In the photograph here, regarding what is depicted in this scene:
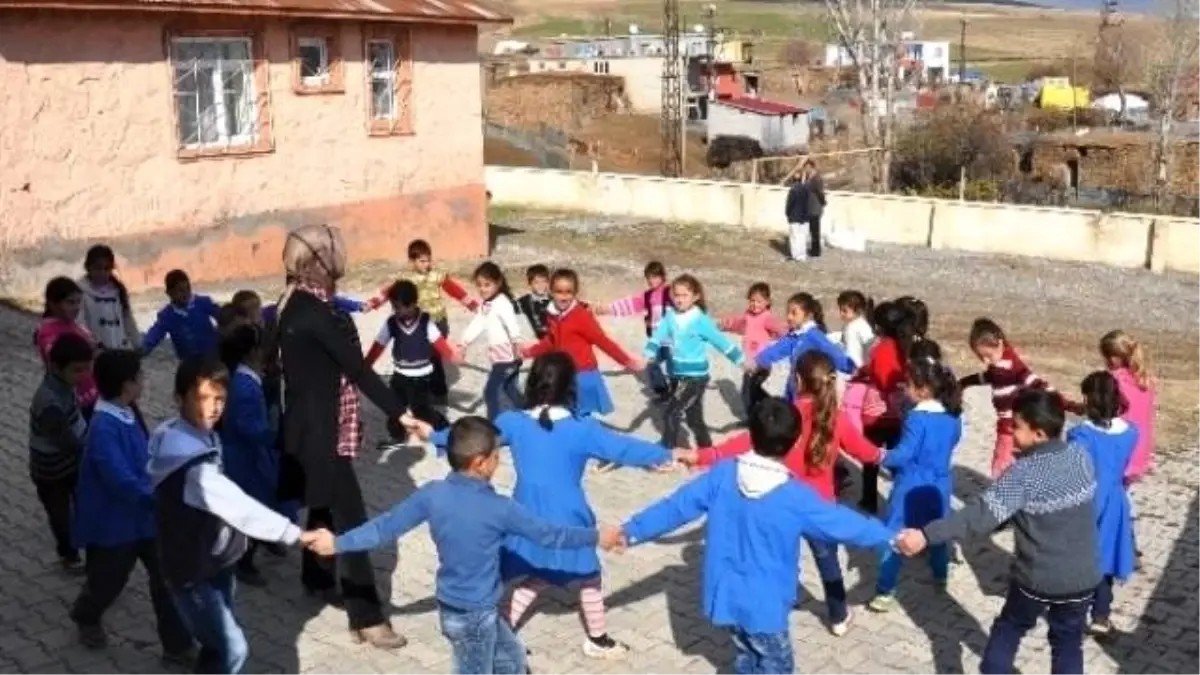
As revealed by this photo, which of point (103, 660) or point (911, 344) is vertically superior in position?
point (911, 344)

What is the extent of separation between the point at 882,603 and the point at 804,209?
14988 mm

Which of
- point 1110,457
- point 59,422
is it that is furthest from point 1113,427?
point 59,422

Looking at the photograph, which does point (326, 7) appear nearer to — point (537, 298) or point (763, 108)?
point (537, 298)

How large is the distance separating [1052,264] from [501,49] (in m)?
84.7

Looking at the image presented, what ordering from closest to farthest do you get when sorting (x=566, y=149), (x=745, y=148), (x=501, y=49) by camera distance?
(x=566, y=149) < (x=745, y=148) < (x=501, y=49)

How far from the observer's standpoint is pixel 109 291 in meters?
8.45

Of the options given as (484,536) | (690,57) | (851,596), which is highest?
(690,57)

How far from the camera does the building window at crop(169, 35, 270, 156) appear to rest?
51.1 ft

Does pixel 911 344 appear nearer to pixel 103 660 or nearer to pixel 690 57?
pixel 103 660

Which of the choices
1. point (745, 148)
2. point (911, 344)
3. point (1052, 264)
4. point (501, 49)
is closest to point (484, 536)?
point (911, 344)

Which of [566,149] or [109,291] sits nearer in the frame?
[109,291]

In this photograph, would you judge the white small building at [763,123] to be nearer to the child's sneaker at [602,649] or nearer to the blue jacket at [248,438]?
the blue jacket at [248,438]

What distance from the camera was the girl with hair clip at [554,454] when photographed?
16.9 ft

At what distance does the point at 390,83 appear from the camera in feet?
60.8
